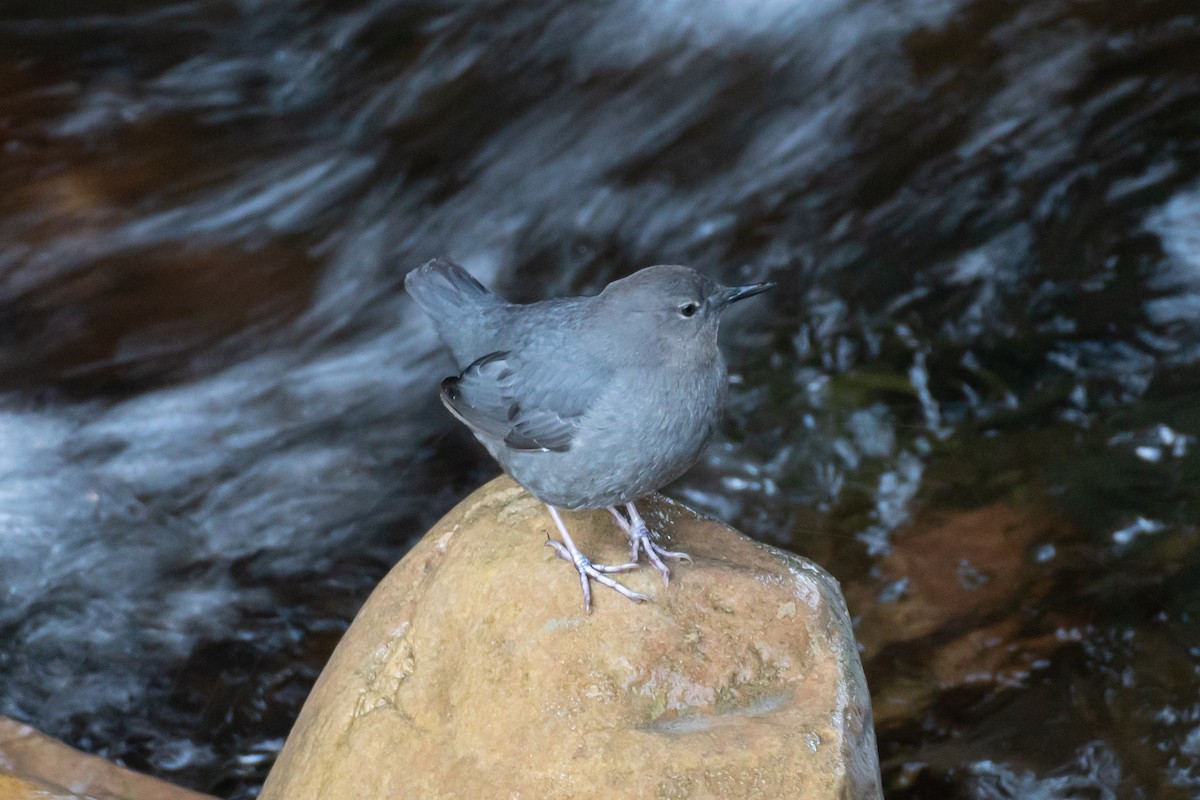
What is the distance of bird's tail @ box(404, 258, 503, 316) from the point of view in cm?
387

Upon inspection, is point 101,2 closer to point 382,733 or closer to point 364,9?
point 364,9

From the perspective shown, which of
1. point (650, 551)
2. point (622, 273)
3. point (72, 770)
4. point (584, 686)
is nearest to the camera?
point (584, 686)

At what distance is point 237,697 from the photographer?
16.3 ft

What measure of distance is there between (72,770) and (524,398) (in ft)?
5.73

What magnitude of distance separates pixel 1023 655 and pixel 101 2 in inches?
251

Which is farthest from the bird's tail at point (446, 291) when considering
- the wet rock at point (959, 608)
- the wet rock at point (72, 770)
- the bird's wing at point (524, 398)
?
the wet rock at point (959, 608)

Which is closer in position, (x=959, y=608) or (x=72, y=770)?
(x=72, y=770)

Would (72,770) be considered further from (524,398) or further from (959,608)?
(959,608)

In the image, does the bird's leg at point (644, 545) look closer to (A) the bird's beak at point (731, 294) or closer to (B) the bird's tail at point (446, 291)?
(A) the bird's beak at point (731, 294)

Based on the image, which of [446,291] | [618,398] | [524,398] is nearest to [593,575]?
[618,398]

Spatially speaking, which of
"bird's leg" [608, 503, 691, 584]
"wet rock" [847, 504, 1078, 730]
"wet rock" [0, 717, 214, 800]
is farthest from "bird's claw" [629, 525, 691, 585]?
"wet rock" [847, 504, 1078, 730]

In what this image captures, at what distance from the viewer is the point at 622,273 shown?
6621mm

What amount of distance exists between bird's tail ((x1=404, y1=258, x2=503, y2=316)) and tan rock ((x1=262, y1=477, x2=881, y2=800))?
78 cm

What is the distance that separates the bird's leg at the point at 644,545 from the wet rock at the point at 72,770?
61.1 inches
